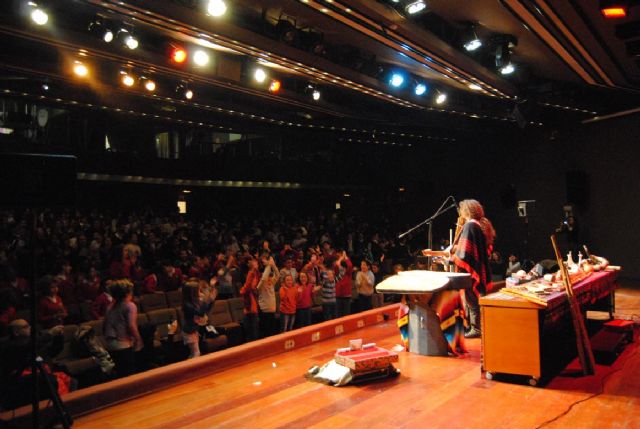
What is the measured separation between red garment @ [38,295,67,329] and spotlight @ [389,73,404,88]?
5.78 m

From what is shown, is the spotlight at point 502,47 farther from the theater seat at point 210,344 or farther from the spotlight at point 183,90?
the theater seat at point 210,344

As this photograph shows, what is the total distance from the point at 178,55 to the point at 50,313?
11.4ft

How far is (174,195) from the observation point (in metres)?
15.7

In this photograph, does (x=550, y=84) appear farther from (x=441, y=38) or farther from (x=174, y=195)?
(x=174, y=195)

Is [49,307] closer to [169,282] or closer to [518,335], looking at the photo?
[169,282]

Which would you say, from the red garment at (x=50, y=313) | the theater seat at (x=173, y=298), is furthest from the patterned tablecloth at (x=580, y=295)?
the theater seat at (x=173, y=298)

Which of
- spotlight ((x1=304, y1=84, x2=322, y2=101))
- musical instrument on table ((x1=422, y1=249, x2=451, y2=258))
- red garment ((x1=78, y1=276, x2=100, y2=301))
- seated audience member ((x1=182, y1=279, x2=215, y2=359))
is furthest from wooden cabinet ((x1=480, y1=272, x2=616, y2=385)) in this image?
spotlight ((x1=304, y1=84, x2=322, y2=101))

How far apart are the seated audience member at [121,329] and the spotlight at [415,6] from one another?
412 cm

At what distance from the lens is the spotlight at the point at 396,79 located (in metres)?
8.55

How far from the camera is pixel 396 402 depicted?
3.82 m

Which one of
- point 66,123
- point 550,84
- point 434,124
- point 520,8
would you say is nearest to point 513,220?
point 434,124

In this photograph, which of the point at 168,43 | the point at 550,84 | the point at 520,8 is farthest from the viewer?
the point at 550,84

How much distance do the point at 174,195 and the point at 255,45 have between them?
392 inches

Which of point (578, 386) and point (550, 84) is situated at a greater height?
point (550, 84)
